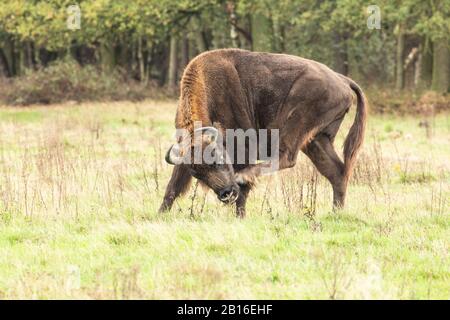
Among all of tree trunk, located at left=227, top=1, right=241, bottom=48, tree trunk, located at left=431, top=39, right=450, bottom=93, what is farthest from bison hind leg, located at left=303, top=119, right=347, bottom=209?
tree trunk, located at left=227, top=1, right=241, bottom=48

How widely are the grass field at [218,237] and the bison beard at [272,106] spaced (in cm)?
37

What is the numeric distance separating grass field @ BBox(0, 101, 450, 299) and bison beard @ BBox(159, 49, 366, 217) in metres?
0.37

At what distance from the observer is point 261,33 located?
27.0 m

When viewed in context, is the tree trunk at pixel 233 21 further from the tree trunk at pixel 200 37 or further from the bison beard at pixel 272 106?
the bison beard at pixel 272 106

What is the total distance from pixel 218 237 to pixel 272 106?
2.54 metres

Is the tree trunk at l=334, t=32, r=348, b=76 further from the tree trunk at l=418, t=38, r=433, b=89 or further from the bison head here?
the bison head

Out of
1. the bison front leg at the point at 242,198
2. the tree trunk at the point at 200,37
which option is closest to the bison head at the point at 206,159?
the bison front leg at the point at 242,198

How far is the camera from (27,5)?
27297 millimetres

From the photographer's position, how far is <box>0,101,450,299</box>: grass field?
581 centimetres

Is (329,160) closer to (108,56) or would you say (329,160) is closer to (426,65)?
(426,65)

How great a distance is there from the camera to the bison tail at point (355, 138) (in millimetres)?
9406

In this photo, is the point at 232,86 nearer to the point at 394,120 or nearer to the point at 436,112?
the point at 394,120
